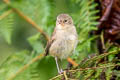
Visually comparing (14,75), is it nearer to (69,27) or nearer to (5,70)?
(5,70)

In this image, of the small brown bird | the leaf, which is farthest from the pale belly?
the leaf

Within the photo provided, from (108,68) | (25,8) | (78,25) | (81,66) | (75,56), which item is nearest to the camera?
(108,68)

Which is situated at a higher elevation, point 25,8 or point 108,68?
point 25,8

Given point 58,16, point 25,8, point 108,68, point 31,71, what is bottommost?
point 108,68

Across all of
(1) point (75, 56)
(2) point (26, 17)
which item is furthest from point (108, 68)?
(2) point (26, 17)

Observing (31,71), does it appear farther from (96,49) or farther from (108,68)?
Result: (108,68)

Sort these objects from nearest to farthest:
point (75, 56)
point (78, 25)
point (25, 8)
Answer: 1. point (75, 56)
2. point (78, 25)
3. point (25, 8)

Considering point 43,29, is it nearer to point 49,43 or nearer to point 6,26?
point 49,43

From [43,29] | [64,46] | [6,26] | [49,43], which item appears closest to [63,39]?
[64,46]

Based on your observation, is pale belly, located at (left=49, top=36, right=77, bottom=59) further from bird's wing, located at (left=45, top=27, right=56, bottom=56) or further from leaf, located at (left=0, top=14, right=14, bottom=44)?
leaf, located at (left=0, top=14, right=14, bottom=44)

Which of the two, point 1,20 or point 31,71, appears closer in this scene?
point 31,71
